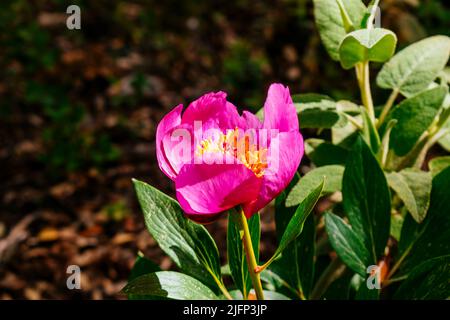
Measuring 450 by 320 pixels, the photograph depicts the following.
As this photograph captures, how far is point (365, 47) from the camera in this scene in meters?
0.83

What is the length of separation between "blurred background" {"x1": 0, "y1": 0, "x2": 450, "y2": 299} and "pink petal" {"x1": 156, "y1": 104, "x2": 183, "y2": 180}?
1241 millimetres

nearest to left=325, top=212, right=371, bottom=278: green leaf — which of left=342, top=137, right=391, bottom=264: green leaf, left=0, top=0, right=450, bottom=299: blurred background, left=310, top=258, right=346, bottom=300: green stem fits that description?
left=342, top=137, right=391, bottom=264: green leaf

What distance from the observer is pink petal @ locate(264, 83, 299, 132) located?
0.70m

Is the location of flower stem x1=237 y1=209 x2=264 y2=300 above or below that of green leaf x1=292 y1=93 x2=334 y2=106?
below

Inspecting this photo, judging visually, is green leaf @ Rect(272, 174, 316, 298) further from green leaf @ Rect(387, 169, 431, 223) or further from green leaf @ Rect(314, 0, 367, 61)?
green leaf @ Rect(314, 0, 367, 61)

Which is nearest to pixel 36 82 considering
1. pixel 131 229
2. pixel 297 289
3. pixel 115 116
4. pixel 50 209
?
pixel 115 116

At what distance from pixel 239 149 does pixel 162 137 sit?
0.30ft

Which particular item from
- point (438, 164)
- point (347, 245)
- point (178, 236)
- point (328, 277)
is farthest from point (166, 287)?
point (438, 164)

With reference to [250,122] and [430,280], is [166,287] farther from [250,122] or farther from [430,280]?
[430,280]

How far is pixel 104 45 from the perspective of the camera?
2.91m

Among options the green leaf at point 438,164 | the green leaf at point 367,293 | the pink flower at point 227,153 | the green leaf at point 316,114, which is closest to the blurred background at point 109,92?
the green leaf at point 438,164

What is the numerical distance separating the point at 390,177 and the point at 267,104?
319mm
